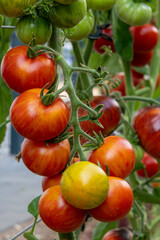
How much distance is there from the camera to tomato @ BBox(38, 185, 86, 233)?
18.8 inches

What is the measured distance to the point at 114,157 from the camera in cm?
50

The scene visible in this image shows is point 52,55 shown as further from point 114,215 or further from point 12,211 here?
point 12,211

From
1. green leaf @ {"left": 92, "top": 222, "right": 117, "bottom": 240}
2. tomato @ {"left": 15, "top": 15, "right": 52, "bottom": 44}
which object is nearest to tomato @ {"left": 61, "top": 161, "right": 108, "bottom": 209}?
tomato @ {"left": 15, "top": 15, "right": 52, "bottom": 44}

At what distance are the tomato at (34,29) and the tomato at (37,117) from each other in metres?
0.09

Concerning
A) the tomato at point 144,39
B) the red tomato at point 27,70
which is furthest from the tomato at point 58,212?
the tomato at point 144,39

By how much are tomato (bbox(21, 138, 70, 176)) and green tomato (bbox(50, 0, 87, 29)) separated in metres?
0.16

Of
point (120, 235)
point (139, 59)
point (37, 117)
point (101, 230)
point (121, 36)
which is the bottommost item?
point (101, 230)

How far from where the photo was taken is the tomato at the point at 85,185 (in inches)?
17.2

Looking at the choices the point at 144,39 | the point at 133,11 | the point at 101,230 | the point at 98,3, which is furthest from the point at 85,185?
the point at 144,39

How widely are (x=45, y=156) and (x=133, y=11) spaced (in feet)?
1.68

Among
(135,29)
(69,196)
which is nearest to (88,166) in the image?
(69,196)

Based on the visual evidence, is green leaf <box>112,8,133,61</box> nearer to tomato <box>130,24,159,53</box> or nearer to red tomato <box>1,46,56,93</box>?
tomato <box>130,24,159,53</box>

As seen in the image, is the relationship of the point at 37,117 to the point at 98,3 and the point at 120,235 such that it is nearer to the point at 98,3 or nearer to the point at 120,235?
the point at 98,3

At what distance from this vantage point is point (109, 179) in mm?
482
